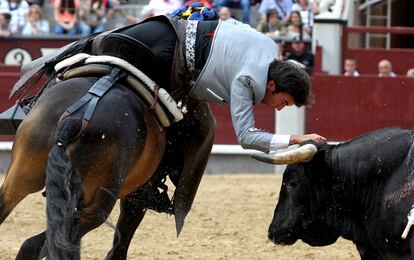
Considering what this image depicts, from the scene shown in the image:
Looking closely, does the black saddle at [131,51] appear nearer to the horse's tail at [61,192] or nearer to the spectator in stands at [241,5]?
the horse's tail at [61,192]

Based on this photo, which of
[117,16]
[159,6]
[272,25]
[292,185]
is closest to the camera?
[292,185]

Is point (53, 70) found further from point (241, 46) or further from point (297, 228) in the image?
point (297, 228)

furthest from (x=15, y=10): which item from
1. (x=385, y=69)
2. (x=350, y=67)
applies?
(x=385, y=69)

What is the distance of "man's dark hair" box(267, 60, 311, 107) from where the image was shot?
178 inches

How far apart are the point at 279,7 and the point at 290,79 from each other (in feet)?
26.5

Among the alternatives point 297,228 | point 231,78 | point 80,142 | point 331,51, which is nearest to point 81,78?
point 80,142

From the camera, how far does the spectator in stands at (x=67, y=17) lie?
12.5m

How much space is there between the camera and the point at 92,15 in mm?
12625

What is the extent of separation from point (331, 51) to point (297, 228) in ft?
24.6

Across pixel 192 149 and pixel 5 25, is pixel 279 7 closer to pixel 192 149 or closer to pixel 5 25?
pixel 5 25

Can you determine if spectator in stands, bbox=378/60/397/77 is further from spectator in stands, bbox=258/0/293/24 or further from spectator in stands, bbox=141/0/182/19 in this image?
spectator in stands, bbox=141/0/182/19

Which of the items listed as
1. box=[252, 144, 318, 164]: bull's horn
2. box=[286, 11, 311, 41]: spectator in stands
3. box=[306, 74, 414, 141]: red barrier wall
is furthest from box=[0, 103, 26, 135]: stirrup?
box=[286, 11, 311, 41]: spectator in stands

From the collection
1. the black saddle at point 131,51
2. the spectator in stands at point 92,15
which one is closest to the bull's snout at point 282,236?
the black saddle at point 131,51

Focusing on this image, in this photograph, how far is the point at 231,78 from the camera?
4.58 metres
